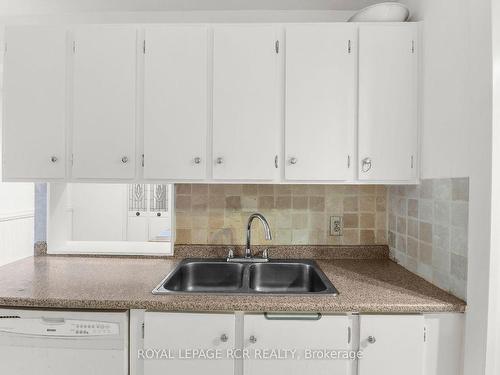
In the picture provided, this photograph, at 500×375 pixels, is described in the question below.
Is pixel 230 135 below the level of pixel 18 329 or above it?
above

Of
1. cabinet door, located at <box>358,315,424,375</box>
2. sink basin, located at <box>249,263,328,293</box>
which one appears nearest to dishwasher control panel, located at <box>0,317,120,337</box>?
sink basin, located at <box>249,263,328,293</box>

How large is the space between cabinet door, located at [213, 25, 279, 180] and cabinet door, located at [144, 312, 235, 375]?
711 mm

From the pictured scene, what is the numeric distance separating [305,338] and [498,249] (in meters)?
0.77

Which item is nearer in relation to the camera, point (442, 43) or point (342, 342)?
point (342, 342)

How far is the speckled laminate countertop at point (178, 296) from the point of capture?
4.28ft

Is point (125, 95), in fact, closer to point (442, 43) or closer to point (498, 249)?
point (442, 43)

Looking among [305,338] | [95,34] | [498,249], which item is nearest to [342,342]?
[305,338]

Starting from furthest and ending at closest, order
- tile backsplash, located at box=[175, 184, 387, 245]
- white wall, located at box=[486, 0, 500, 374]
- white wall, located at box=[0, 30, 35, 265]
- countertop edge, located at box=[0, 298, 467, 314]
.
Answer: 1. tile backsplash, located at box=[175, 184, 387, 245]
2. white wall, located at box=[0, 30, 35, 265]
3. countertop edge, located at box=[0, 298, 467, 314]
4. white wall, located at box=[486, 0, 500, 374]

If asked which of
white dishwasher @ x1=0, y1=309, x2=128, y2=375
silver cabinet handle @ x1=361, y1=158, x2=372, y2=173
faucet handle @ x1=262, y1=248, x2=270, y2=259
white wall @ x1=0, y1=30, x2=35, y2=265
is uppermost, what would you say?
silver cabinet handle @ x1=361, y1=158, x2=372, y2=173

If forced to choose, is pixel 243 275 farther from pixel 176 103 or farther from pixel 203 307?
pixel 176 103

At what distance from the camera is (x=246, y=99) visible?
165 centimetres

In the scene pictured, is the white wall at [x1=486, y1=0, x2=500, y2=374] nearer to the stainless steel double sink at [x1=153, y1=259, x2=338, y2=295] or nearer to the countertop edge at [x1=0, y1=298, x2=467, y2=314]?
the countertop edge at [x1=0, y1=298, x2=467, y2=314]

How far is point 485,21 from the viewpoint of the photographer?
3.94 ft

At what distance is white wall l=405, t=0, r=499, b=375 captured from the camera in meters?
1.20
